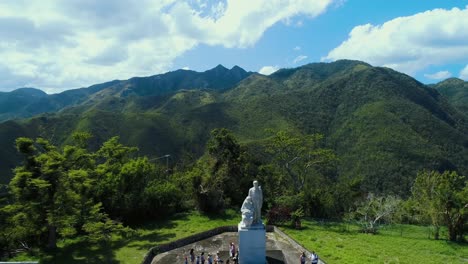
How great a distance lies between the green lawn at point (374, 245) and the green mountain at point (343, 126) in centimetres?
4423

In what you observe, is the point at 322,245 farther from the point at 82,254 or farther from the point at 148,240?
the point at 82,254

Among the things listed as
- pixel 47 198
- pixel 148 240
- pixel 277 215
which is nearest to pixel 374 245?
pixel 277 215

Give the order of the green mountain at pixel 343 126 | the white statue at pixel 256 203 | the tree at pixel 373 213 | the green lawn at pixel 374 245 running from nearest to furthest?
the white statue at pixel 256 203 < the green lawn at pixel 374 245 < the tree at pixel 373 213 < the green mountain at pixel 343 126

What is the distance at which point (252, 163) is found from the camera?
127 ft

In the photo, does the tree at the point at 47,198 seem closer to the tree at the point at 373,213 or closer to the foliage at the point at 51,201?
the foliage at the point at 51,201

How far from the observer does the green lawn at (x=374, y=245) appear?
21547mm

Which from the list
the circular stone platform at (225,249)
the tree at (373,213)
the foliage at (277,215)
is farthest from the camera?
the tree at (373,213)

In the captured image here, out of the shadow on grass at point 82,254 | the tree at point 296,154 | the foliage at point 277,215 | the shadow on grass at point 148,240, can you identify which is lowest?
the shadow on grass at point 82,254

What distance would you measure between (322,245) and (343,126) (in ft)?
287

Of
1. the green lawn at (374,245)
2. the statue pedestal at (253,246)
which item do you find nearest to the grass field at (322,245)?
the green lawn at (374,245)

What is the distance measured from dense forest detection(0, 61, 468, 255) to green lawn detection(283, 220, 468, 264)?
1.82 m

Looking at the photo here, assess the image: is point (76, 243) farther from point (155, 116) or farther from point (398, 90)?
point (398, 90)

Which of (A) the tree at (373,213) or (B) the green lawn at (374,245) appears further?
(A) the tree at (373,213)

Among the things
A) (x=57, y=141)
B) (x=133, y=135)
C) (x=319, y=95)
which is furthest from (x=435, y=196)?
(x=319, y=95)
